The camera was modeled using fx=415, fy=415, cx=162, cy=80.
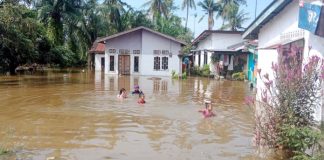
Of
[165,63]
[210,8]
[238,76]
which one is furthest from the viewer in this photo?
[210,8]

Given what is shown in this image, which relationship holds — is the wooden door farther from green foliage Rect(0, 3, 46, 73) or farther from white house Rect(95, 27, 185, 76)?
green foliage Rect(0, 3, 46, 73)

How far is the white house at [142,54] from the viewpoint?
4062 cm

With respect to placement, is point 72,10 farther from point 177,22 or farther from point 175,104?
point 177,22

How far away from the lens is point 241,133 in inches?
461

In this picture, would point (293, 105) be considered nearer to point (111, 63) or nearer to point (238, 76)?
point (238, 76)

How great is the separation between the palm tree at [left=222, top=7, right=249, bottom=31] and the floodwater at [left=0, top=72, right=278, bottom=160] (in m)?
43.2

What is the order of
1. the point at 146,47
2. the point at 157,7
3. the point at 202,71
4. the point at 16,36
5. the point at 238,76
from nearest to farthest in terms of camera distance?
the point at 16,36
the point at 238,76
the point at 202,71
the point at 146,47
the point at 157,7

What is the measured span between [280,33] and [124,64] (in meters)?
27.2

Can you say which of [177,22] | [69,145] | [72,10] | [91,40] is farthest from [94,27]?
[69,145]

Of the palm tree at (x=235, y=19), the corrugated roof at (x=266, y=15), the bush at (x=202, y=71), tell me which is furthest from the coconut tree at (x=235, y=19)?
the corrugated roof at (x=266, y=15)

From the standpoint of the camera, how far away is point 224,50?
3675 centimetres

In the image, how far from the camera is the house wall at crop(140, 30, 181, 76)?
1596 inches

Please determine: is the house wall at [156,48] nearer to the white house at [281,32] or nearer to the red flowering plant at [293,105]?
the white house at [281,32]

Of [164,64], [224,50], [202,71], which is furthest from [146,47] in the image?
[224,50]
